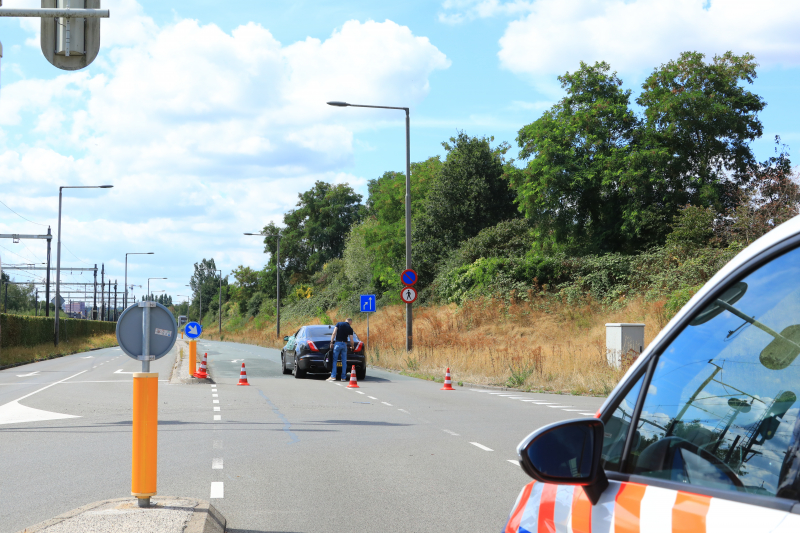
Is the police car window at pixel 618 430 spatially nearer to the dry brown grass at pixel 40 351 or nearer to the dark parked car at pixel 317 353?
the dark parked car at pixel 317 353

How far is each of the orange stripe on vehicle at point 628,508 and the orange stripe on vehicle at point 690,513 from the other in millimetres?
129

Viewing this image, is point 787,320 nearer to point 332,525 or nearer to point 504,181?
Result: point 332,525

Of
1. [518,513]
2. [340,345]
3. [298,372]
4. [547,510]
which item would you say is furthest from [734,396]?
[298,372]

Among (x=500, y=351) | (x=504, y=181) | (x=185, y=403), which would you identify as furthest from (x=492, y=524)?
(x=504, y=181)

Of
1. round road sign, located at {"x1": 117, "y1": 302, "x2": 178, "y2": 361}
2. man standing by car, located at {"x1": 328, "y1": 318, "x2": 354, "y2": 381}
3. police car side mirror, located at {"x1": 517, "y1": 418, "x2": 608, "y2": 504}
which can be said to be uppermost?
round road sign, located at {"x1": 117, "y1": 302, "x2": 178, "y2": 361}

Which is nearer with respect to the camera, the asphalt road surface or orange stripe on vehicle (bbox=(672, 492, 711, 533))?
orange stripe on vehicle (bbox=(672, 492, 711, 533))

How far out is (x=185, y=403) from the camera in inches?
622

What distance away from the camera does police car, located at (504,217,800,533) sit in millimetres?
1817

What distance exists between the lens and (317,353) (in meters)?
23.1

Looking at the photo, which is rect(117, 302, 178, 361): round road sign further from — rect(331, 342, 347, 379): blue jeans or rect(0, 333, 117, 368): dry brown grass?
rect(0, 333, 117, 368): dry brown grass

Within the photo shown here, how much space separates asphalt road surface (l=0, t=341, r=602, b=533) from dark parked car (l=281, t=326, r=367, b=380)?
489 centimetres

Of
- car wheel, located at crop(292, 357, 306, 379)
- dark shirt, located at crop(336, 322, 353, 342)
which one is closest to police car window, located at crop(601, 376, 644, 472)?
dark shirt, located at crop(336, 322, 353, 342)

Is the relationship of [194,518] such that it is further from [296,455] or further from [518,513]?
[296,455]

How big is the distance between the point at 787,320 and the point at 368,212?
81.7 m
